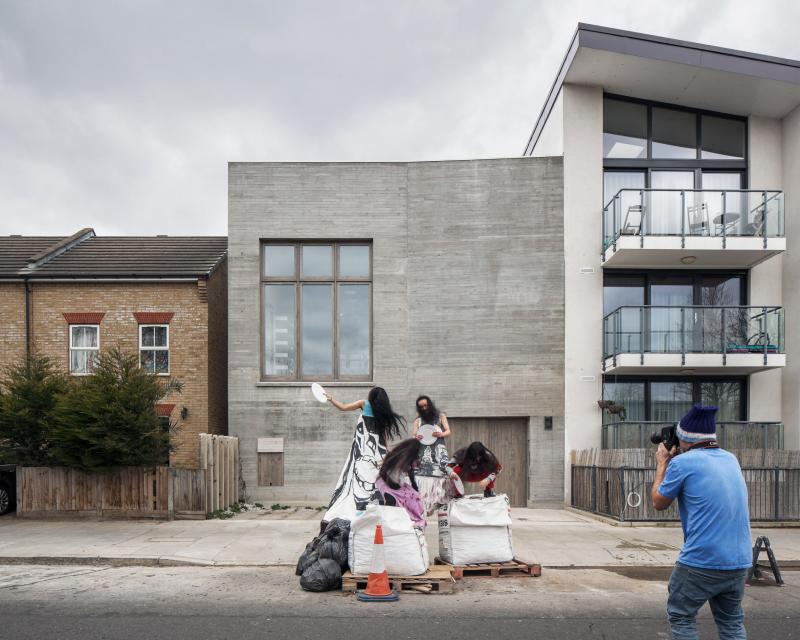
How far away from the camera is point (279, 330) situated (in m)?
15.8

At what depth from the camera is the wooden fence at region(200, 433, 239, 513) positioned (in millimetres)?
12656

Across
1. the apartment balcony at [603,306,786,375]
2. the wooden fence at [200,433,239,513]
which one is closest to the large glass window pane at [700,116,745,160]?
the apartment balcony at [603,306,786,375]

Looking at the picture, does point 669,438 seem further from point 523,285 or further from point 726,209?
point 726,209

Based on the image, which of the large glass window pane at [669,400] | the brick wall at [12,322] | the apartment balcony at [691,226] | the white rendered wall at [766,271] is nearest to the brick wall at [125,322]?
the brick wall at [12,322]

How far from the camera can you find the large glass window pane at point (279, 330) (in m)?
15.7

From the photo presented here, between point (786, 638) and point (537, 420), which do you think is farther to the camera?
point (537, 420)

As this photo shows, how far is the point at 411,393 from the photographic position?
15352 mm

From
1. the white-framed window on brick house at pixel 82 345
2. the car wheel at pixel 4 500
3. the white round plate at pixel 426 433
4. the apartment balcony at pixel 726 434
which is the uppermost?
the white-framed window on brick house at pixel 82 345

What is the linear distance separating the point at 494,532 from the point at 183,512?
22.6 feet

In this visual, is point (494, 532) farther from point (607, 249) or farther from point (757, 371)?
point (757, 371)

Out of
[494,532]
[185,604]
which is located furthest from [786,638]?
[185,604]

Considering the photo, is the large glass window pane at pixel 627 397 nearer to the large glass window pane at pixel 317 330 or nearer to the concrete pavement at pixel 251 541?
the concrete pavement at pixel 251 541

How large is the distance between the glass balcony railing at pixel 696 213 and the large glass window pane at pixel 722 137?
54.6 inches

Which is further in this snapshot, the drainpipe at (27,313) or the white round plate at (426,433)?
the drainpipe at (27,313)
